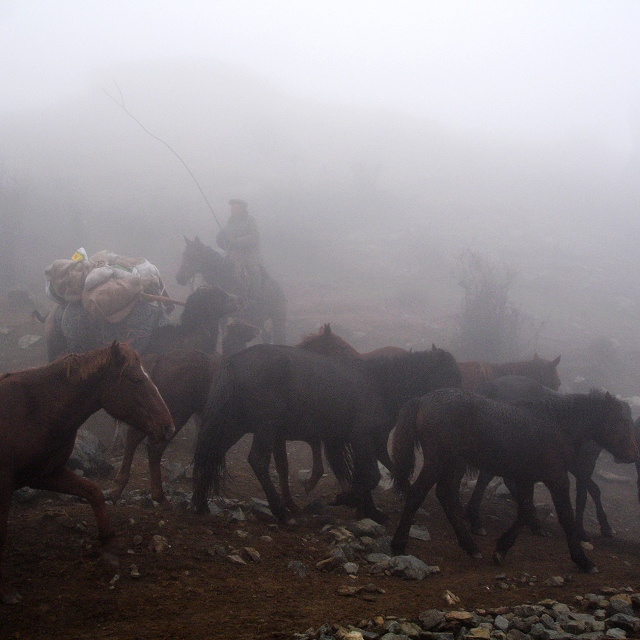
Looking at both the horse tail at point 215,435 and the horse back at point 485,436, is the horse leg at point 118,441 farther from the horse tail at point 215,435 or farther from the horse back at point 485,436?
the horse back at point 485,436

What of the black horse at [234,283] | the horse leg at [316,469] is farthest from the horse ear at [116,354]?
the black horse at [234,283]

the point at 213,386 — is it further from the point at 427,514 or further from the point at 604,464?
the point at 604,464

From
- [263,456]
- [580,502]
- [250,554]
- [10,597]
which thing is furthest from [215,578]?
[580,502]

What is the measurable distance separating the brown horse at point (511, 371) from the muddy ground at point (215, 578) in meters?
2.94

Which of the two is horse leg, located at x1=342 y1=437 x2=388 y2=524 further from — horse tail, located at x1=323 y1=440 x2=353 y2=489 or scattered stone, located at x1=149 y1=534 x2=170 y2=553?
scattered stone, located at x1=149 y1=534 x2=170 y2=553

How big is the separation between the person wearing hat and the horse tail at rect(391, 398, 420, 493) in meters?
6.84

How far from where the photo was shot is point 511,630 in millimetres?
3080

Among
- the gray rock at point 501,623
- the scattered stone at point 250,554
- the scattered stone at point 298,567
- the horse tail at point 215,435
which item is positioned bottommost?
the scattered stone at point 298,567

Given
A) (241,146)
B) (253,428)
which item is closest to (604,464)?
(253,428)

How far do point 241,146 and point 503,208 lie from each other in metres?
20.4

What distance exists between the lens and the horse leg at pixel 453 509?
488cm

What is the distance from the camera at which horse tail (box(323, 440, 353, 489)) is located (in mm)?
5645

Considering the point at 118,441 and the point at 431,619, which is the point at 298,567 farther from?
the point at 118,441

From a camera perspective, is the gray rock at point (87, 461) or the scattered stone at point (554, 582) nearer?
the scattered stone at point (554, 582)
